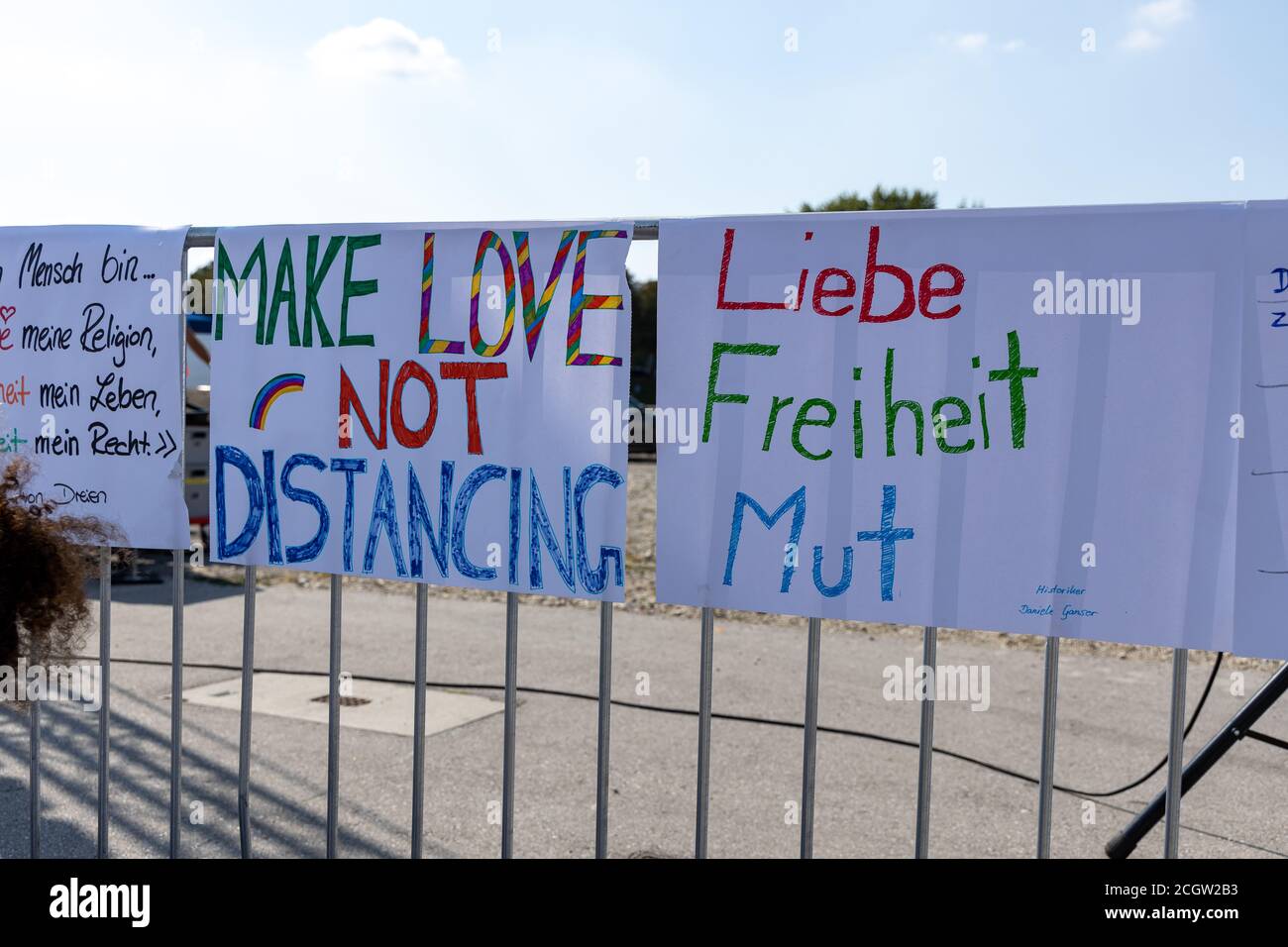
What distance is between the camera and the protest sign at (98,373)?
14.3ft

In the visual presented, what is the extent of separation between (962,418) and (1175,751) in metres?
1.05

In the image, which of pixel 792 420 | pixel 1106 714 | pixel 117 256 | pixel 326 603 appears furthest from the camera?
pixel 326 603

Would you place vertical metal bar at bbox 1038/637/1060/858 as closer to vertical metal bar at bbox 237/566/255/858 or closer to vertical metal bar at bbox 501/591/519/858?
vertical metal bar at bbox 501/591/519/858

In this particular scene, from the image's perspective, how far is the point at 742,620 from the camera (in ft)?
36.2

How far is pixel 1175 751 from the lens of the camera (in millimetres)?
3215

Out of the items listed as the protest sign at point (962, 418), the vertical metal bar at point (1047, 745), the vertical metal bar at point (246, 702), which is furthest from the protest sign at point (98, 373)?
the vertical metal bar at point (1047, 745)

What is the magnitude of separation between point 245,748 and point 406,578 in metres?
0.78

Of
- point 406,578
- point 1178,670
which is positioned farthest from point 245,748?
point 1178,670

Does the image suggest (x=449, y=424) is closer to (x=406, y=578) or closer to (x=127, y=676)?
(x=406, y=578)

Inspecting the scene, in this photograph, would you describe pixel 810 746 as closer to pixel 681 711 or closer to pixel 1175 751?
pixel 1175 751

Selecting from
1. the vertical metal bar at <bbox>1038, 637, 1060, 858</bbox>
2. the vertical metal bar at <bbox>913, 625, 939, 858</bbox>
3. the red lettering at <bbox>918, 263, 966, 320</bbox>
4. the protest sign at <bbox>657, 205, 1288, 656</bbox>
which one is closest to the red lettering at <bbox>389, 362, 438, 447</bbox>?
the protest sign at <bbox>657, 205, 1288, 656</bbox>

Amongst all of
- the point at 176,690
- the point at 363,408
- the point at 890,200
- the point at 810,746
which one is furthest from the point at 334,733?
the point at 890,200

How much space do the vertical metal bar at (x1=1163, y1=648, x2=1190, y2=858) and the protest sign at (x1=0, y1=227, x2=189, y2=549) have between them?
330 centimetres

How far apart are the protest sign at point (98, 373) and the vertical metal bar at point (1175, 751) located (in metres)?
3.30
